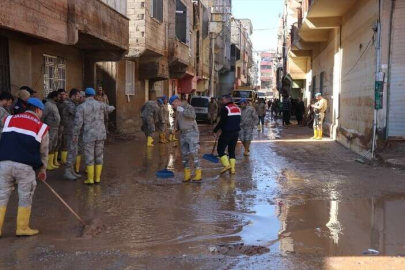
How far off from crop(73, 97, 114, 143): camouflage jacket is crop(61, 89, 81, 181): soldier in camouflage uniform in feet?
1.66

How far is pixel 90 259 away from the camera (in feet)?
15.1

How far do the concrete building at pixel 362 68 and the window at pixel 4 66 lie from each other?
856cm

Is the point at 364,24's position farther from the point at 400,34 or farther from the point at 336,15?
the point at 336,15

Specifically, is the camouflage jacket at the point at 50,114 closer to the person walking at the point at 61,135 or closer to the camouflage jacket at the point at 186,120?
the person walking at the point at 61,135

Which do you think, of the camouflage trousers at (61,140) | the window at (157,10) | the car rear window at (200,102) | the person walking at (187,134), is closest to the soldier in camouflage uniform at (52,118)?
the camouflage trousers at (61,140)

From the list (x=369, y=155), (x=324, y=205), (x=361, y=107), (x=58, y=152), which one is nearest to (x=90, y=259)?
(x=324, y=205)

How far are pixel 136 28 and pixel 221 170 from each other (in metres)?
9.21

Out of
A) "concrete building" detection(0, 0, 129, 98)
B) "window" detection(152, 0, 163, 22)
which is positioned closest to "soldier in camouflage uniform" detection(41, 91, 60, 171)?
"concrete building" detection(0, 0, 129, 98)

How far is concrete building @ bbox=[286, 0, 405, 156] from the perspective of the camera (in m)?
11.0

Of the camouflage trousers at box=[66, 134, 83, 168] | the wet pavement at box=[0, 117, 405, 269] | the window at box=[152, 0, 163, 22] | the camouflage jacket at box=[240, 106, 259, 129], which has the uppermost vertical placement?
the window at box=[152, 0, 163, 22]

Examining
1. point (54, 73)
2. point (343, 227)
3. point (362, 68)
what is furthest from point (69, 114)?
point (362, 68)

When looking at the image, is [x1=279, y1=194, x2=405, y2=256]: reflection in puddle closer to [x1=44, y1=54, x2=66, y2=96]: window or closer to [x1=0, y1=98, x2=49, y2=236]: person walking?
[x1=0, y1=98, x2=49, y2=236]: person walking

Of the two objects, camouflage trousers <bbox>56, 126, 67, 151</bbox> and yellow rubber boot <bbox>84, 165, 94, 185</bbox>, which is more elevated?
camouflage trousers <bbox>56, 126, 67, 151</bbox>

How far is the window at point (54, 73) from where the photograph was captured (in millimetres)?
13094
